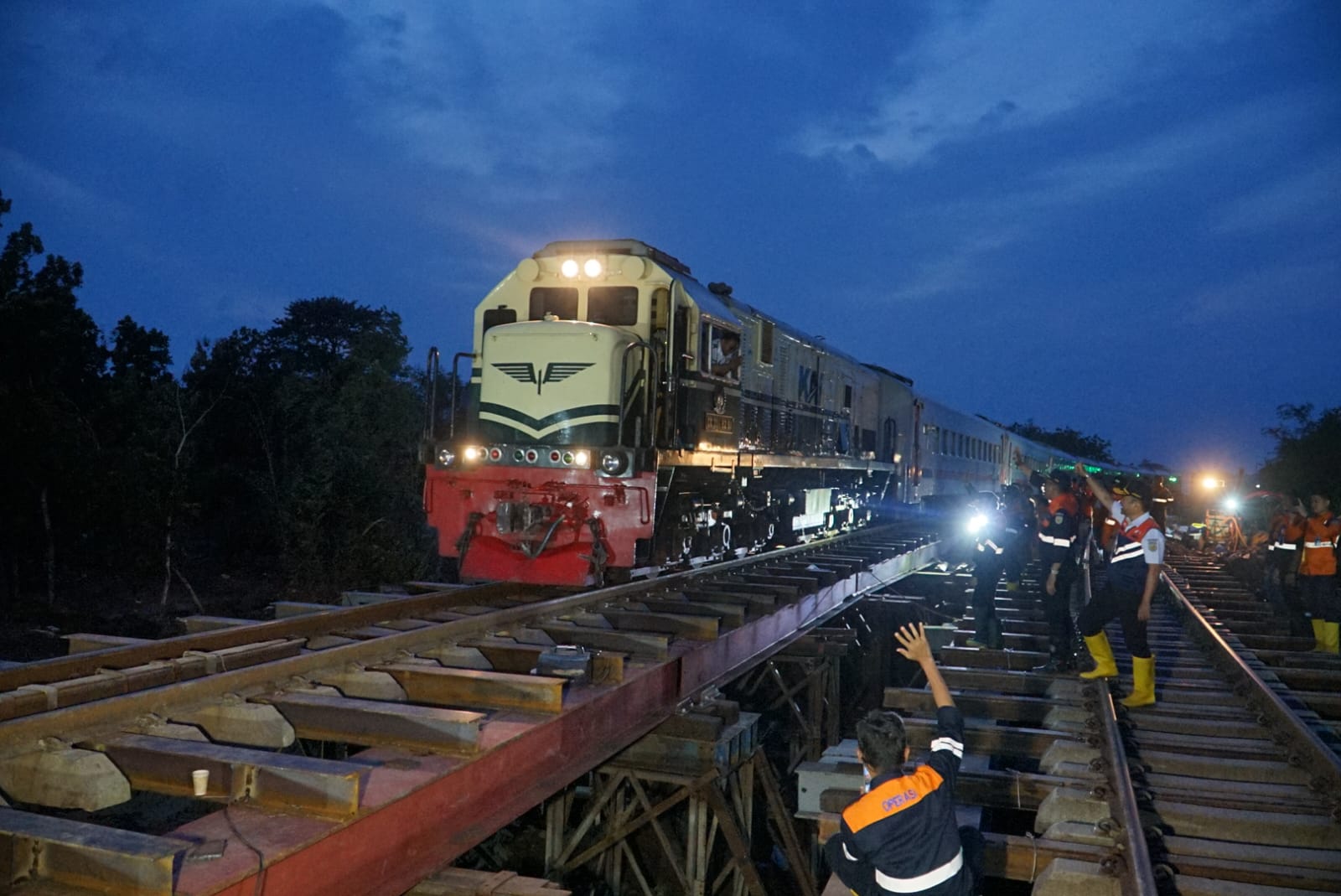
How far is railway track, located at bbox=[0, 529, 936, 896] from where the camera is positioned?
10.2 ft

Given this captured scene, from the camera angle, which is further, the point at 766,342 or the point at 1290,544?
the point at 766,342

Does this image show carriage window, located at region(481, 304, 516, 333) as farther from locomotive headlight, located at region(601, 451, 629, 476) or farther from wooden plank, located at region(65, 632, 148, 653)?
wooden plank, located at region(65, 632, 148, 653)

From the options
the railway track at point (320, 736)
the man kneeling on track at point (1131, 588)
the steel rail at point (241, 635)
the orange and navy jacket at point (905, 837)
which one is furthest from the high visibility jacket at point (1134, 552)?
the steel rail at point (241, 635)

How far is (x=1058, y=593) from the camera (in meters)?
7.94

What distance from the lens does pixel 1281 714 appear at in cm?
677

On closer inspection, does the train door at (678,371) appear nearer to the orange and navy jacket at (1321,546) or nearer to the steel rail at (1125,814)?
the steel rail at (1125,814)

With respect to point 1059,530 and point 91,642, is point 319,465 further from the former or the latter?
point 1059,530

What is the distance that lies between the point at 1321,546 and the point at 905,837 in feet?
30.3

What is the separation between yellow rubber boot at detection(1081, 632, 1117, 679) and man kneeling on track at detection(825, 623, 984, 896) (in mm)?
4428

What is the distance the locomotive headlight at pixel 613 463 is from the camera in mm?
8773

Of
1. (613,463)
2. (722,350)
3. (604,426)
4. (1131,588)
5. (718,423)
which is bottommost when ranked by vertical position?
(1131,588)

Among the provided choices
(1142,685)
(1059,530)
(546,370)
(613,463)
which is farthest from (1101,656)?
(546,370)

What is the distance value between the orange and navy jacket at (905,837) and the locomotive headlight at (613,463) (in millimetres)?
5432

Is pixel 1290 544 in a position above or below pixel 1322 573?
above
